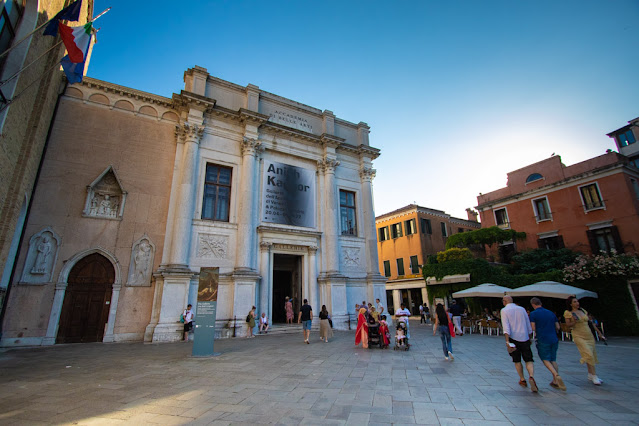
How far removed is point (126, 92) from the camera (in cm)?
1310

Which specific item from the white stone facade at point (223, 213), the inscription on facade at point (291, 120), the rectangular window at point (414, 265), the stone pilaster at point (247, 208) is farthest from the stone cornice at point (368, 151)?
the rectangular window at point (414, 265)

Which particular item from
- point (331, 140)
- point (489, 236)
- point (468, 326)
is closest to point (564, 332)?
point (468, 326)

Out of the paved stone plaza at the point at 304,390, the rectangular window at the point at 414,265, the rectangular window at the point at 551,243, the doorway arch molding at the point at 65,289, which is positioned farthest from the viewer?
the rectangular window at the point at 414,265

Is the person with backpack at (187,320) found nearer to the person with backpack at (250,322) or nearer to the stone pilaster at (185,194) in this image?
the stone pilaster at (185,194)

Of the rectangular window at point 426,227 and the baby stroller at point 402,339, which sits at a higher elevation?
the rectangular window at point 426,227

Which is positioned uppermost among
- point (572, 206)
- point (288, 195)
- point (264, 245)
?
point (572, 206)

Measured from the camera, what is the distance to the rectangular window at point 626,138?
2683cm

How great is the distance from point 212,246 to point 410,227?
64.7 ft

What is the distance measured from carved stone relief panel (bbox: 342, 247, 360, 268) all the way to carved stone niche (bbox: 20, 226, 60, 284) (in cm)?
1235

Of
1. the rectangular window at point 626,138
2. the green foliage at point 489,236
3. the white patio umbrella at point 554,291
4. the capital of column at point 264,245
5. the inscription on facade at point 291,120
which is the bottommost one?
the white patio umbrella at point 554,291

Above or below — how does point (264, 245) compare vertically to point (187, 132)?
below

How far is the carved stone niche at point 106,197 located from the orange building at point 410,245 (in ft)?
73.3

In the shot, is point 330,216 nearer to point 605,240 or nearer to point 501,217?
point 501,217

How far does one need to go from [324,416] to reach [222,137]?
44.4 ft
